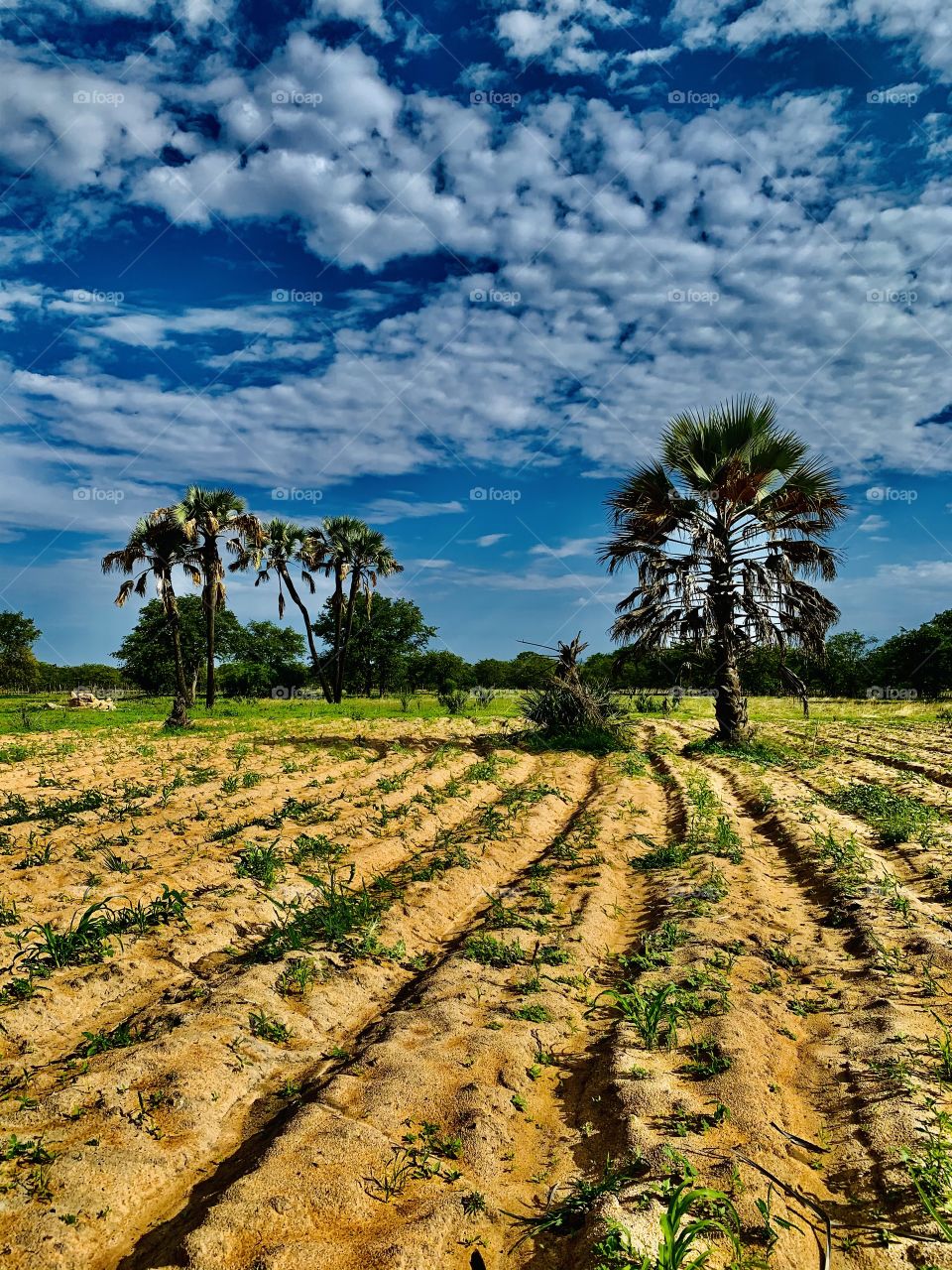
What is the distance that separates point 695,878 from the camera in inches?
281

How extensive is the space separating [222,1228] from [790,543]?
17.2m

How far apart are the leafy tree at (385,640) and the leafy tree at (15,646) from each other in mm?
33893

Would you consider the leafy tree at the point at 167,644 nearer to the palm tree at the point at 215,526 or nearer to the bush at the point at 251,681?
the bush at the point at 251,681

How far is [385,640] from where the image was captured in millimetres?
50938

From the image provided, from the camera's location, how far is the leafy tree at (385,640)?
166 ft

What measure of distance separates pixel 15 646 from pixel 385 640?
125 ft

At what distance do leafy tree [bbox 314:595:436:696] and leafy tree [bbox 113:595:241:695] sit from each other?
11012 mm

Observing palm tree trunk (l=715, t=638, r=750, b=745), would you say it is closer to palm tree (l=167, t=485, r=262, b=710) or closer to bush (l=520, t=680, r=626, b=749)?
bush (l=520, t=680, r=626, b=749)

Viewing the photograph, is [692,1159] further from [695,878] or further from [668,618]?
[668,618]

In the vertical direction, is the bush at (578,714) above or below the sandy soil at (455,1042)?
above

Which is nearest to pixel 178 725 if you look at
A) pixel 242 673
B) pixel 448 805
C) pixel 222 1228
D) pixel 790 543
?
pixel 448 805

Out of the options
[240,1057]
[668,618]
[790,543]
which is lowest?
[240,1057]

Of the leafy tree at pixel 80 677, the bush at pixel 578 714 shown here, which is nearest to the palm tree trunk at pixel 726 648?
the bush at pixel 578 714

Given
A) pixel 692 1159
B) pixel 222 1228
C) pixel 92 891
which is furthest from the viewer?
pixel 92 891
